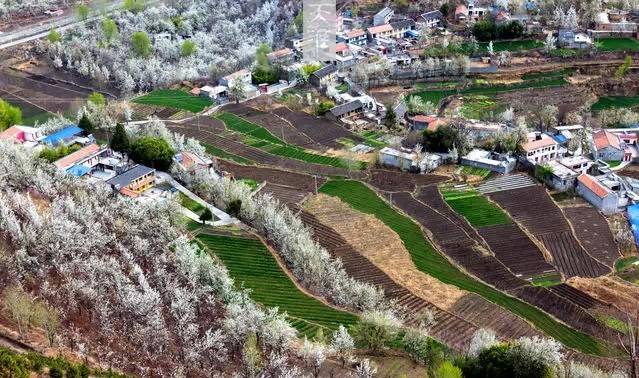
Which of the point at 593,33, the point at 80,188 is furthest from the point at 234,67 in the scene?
the point at 593,33

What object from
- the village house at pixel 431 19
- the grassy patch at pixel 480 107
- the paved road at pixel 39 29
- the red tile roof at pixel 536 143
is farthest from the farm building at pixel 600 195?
the paved road at pixel 39 29

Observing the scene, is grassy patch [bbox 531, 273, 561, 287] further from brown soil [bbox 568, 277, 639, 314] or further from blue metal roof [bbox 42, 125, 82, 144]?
blue metal roof [bbox 42, 125, 82, 144]

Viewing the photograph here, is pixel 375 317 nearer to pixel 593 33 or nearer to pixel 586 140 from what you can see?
pixel 586 140

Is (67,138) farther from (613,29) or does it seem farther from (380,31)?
(613,29)

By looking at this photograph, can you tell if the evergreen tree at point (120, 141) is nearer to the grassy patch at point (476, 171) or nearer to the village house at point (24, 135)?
the village house at point (24, 135)

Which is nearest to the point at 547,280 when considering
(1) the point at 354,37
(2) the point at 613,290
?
(2) the point at 613,290
